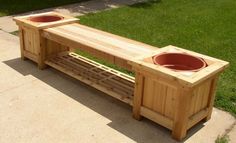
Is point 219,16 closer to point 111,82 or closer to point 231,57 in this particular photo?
point 231,57

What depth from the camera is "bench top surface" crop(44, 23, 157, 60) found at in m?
5.08

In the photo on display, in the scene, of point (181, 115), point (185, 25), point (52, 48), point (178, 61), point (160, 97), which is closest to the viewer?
point (181, 115)

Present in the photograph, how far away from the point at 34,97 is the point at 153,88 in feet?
6.55

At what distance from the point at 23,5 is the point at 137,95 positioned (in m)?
7.59

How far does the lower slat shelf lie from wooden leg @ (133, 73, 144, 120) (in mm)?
194

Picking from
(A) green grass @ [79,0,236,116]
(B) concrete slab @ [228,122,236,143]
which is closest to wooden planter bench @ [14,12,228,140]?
(B) concrete slab @ [228,122,236,143]

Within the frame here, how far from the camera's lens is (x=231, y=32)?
29.8ft

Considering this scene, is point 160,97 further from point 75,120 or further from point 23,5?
point 23,5

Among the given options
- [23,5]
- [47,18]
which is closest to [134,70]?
[47,18]

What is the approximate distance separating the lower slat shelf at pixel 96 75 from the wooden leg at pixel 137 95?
194 millimetres

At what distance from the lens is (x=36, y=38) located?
6.29m

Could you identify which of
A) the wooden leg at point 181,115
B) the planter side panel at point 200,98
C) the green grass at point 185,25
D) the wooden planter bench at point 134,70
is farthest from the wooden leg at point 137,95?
the green grass at point 185,25

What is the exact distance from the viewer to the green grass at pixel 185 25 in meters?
7.47

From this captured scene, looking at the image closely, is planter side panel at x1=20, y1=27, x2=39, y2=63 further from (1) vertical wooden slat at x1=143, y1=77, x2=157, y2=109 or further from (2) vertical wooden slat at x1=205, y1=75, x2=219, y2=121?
(2) vertical wooden slat at x1=205, y1=75, x2=219, y2=121
